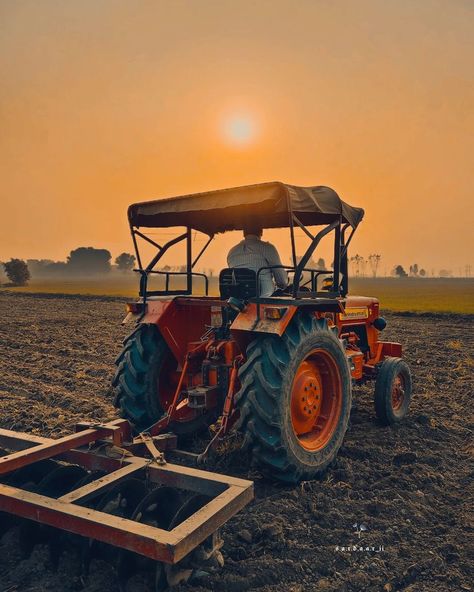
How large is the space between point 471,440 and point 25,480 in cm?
452

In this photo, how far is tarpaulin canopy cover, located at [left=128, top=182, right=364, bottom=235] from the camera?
4184 millimetres

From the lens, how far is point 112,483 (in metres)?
2.98

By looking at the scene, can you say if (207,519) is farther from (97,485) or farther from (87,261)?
(87,261)

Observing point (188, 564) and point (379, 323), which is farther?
point (379, 323)

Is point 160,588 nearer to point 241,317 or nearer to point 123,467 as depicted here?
point 123,467

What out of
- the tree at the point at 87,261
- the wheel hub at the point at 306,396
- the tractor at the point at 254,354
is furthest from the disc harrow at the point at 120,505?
the tree at the point at 87,261

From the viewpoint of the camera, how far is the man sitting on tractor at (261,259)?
506cm

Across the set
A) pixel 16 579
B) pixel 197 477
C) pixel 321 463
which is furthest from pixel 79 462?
pixel 321 463

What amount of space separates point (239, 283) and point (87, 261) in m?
165

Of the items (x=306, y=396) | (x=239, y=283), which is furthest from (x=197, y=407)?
(x=239, y=283)

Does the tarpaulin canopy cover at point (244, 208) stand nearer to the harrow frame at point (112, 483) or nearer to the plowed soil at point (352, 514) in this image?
the harrow frame at point (112, 483)

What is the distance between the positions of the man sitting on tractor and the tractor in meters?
0.11

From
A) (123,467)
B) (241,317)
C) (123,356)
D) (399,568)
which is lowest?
(399,568)

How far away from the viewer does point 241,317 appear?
414 centimetres
